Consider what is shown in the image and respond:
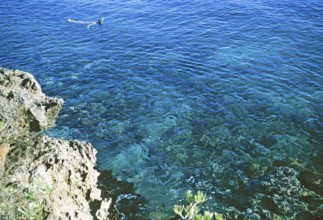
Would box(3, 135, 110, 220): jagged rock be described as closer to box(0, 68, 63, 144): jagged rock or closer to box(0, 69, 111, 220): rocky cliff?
box(0, 69, 111, 220): rocky cliff

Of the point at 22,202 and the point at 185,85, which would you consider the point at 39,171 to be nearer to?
the point at 22,202

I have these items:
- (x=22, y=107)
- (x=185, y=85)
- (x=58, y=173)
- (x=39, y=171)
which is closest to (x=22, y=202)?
(x=39, y=171)

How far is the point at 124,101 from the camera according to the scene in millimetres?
21906

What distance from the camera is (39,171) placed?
41.3ft

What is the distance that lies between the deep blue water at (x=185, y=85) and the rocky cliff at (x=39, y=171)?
1.91 meters

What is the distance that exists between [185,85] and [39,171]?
14121mm

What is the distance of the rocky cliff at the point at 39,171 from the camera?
1055 centimetres

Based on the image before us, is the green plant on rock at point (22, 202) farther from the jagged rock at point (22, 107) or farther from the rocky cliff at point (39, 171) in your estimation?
the jagged rock at point (22, 107)

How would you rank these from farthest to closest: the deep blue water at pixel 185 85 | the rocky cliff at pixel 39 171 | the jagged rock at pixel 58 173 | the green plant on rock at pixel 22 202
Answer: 1. the deep blue water at pixel 185 85
2. the jagged rock at pixel 58 173
3. the rocky cliff at pixel 39 171
4. the green plant on rock at pixel 22 202

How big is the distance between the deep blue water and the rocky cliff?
191 centimetres

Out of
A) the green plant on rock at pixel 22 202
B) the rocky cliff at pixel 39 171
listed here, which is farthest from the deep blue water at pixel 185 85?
the green plant on rock at pixel 22 202

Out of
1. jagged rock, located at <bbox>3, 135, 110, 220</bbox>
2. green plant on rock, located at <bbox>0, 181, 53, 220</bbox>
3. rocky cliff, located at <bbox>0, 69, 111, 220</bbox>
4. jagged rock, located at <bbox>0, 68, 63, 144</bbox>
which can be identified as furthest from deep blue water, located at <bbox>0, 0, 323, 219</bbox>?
green plant on rock, located at <bbox>0, 181, 53, 220</bbox>

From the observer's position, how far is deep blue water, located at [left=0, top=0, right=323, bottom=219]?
53.6ft

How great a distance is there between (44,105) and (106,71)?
750 cm
